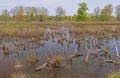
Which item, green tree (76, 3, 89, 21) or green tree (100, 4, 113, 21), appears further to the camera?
green tree (100, 4, 113, 21)

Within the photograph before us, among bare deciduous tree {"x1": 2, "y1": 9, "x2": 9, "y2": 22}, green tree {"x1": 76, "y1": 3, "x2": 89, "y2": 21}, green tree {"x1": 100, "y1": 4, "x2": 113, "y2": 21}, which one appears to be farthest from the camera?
bare deciduous tree {"x1": 2, "y1": 9, "x2": 9, "y2": 22}

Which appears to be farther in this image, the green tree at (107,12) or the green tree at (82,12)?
the green tree at (107,12)

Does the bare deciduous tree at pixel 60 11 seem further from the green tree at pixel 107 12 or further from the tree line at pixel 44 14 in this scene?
the green tree at pixel 107 12

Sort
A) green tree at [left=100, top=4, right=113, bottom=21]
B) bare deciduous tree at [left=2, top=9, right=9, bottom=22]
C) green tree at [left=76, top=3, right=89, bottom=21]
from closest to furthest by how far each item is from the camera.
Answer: green tree at [left=76, top=3, right=89, bottom=21]
green tree at [left=100, top=4, right=113, bottom=21]
bare deciduous tree at [left=2, top=9, right=9, bottom=22]

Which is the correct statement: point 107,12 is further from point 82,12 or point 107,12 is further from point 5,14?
point 5,14

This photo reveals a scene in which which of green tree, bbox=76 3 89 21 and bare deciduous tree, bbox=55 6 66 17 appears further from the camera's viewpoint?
bare deciduous tree, bbox=55 6 66 17

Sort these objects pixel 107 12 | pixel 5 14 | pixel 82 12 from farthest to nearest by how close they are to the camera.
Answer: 1. pixel 5 14
2. pixel 107 12
3. pixel 82 12

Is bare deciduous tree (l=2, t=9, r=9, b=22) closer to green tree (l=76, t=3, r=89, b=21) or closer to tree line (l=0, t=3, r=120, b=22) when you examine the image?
tree line (l=0, t=3, r=120, b=22)

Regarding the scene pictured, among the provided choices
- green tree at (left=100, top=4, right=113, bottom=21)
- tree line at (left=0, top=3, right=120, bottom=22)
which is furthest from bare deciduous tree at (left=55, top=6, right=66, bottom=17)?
green tree at (left=100, top=4, right=113, bottom=21)

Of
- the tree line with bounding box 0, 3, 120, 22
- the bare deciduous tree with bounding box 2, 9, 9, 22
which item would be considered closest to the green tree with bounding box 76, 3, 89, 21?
the tree line with bounding box 0, 3, 120, 22

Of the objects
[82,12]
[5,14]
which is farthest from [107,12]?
[5,14]

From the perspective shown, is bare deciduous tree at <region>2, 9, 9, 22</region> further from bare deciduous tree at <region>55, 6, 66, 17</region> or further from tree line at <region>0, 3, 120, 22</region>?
bare deciduous tree at <region>55, 6, 66, 17</region>

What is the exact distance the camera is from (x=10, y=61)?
1862 centimetres

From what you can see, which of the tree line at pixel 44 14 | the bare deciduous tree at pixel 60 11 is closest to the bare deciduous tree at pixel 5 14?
the tree line at pixel 44 14
